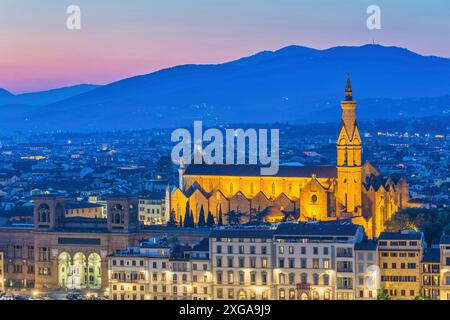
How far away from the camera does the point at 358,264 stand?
23531 mm

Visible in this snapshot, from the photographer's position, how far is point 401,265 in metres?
23.5

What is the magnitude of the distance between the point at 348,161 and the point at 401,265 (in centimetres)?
1272

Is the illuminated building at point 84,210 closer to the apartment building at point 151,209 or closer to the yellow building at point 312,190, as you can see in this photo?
the apartment building at point 151,209

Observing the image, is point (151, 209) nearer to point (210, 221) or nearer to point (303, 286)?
point (210, 221)

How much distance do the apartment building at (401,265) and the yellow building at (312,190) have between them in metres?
9.74

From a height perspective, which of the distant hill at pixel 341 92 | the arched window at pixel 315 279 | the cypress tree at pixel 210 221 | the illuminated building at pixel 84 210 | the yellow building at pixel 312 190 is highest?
the distant hill at pixel 341 92

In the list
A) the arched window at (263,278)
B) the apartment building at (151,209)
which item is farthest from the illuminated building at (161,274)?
the apartment building at (151,209)

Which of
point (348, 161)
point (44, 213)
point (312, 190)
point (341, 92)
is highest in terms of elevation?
point (341, 92)

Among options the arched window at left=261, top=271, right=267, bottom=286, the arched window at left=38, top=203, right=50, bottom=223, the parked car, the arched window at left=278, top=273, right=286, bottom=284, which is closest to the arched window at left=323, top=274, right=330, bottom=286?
the arched window at left=278, top=273, right=286, bottom=284

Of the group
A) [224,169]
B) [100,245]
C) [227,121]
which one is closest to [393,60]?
[227,121]

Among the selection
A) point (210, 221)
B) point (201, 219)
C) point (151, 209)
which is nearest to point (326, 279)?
point (210, 221)

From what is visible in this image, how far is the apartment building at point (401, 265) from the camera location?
23.3 m

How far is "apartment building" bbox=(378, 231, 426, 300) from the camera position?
23297 mm

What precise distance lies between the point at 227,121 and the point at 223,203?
461ft
